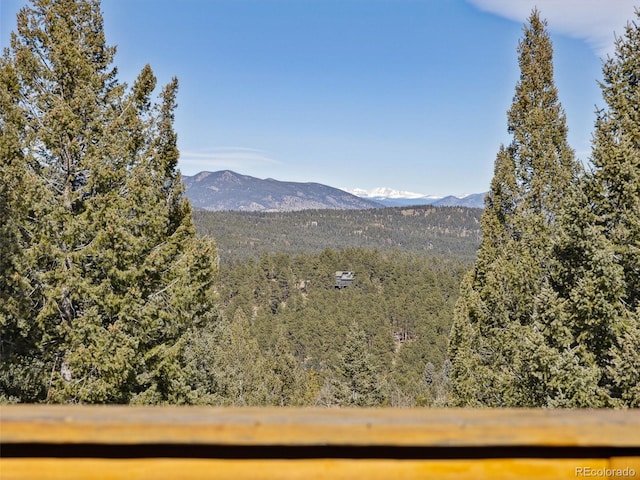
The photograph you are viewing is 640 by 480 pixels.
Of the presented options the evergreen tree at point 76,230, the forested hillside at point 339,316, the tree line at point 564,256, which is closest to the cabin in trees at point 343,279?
the forested hillside at point 339,316

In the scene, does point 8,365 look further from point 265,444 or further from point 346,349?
point 346,349

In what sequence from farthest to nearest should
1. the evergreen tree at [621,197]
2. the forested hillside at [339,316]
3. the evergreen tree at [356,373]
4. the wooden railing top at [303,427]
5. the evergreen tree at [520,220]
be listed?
1. the forested hillside at [339,316]
2. the evergreen tree at [356,373]
3. the evergreen tree at [520,220]
4. the evergreen tree at [621,197]
5. the wooden railing top at [303,427]

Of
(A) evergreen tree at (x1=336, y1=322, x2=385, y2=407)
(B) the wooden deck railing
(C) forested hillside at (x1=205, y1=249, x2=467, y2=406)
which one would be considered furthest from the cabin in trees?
(B) the wooden deck railing

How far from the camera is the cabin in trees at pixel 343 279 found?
314 ft

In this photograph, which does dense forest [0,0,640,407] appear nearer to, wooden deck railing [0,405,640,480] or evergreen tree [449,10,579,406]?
evergreen tree [449,10,579,406]

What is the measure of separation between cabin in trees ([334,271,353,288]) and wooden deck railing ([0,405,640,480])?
310 feet

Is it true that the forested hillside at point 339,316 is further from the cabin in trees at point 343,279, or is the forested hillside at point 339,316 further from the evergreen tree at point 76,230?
the evergreen tree at point 76,230

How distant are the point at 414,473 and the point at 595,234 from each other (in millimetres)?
6471

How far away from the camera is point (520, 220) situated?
976 cm

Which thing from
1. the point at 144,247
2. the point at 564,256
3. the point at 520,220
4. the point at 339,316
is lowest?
the point at 339,316

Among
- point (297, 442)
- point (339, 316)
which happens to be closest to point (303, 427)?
point (297, 442)

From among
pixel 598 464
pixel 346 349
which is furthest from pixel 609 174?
pixel 346 349

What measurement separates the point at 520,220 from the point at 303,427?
379 inches

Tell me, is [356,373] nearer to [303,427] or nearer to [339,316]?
[303,427]
